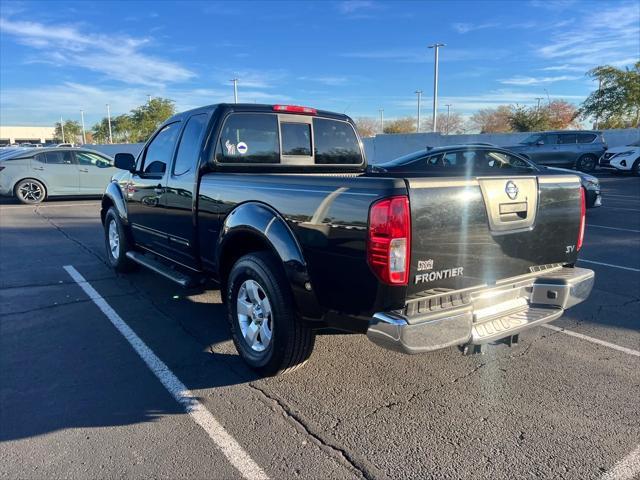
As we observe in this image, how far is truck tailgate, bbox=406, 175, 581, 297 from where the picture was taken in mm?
2701

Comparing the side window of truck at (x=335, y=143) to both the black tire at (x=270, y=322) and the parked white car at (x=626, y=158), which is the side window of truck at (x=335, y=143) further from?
the parked white car at (x=626, y=158)

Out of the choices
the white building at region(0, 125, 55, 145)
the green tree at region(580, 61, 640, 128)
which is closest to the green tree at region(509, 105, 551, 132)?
the green tree at region(580, 61, 640, 128)

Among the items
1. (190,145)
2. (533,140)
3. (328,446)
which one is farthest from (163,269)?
(533,140)

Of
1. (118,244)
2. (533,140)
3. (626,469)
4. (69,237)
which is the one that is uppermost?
(533,140)

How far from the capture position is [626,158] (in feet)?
66.3

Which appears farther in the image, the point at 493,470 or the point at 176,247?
the point at 176,247

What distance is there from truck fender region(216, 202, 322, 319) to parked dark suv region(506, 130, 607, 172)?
67.2ft

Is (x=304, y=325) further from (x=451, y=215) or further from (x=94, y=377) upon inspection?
(x=94, y=377)

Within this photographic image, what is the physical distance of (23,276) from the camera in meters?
6.32

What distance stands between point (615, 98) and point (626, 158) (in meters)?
22.9

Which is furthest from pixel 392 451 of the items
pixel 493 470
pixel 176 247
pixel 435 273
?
pixel 176 247

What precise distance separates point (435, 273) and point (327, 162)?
2.65m

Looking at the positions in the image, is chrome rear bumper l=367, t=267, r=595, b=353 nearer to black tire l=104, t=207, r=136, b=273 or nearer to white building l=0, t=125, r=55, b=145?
black tire l=104, t=207, r=136, b=273

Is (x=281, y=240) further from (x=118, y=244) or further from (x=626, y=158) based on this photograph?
(x=626, y=158)
